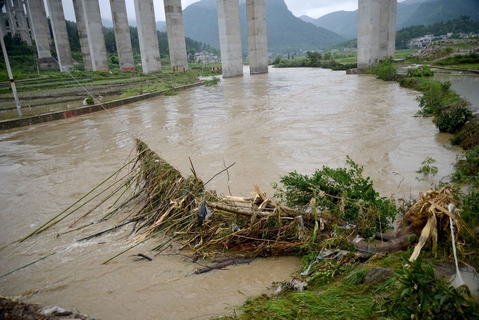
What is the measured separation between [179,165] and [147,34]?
1252 inches

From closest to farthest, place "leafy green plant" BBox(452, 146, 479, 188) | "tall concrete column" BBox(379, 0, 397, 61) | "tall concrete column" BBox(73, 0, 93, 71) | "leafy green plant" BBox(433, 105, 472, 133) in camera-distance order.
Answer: "leafy green plant" BBox(452, 146, 479, 188), "leafy green plant" BBox(433, 105, 472, 133), "tall concrete column" BBox(379, 0, 397, 61), "tall concrete column" BBox(73, 0, 93, 71)

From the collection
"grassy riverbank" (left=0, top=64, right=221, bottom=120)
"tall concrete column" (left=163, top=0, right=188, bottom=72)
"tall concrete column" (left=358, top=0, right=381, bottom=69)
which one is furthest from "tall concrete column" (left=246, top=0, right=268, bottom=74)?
"tall concrete column" (left=358, top=0, right=381, bottom=69)

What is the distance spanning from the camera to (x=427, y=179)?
5.99m

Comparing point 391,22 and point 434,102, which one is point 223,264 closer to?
point 434,102

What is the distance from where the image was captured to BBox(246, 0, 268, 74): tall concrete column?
34.8m

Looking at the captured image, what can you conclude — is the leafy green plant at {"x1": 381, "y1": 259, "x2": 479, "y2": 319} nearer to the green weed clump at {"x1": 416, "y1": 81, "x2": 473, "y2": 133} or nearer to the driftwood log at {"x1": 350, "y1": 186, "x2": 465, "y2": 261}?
the driftwood log at {"x1": 350, "y1": 186, "x2": 465, "y2": 261}

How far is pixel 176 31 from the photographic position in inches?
1478

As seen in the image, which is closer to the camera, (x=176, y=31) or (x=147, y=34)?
(x=147, y=34)

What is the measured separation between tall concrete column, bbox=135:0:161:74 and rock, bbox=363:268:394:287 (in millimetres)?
36863

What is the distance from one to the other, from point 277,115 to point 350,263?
10.0 metres

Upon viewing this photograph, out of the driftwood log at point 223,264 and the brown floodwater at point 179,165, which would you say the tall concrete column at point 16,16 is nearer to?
the brown floodwater at point 179,165

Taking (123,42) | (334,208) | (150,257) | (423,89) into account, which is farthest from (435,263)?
(123,42)

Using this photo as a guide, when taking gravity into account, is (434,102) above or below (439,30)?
below

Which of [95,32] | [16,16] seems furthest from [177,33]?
[16,16]
